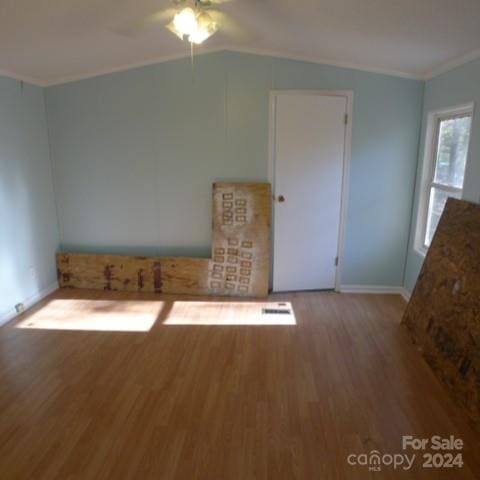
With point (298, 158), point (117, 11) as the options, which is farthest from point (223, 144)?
point (117, 11)

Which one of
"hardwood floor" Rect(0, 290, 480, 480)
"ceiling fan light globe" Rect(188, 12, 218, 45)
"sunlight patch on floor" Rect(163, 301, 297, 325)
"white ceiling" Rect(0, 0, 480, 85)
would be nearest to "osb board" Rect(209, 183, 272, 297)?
"sunlight patch on floor" Rect(163, 301, 297, 325)

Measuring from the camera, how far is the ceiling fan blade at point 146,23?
2574mm

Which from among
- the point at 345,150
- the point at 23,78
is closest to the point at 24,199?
the point at 23,78

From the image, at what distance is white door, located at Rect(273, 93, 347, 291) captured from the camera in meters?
3.74

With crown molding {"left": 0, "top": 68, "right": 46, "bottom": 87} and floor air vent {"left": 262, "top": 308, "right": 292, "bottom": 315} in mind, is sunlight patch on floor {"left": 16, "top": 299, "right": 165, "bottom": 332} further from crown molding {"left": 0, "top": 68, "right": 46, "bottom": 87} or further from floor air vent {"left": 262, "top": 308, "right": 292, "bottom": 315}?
crown molding {"left": 0, "top": 68, "right": 46, "bottom": 87}

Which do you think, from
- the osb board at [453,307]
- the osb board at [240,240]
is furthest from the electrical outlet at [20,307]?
the osb board at [453,307]

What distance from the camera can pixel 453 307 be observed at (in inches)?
105

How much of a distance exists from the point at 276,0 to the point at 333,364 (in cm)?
245

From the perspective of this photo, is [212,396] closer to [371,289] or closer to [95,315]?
[95,315]

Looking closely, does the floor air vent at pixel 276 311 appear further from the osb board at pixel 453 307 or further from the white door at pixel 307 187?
the osb board at pixel 453 307

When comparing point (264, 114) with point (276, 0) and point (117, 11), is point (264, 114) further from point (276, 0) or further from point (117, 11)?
point (117, 11)

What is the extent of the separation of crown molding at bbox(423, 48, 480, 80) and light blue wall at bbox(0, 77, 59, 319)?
371 centimetres

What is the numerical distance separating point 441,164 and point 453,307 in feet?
4.73

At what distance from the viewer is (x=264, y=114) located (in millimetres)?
3773
